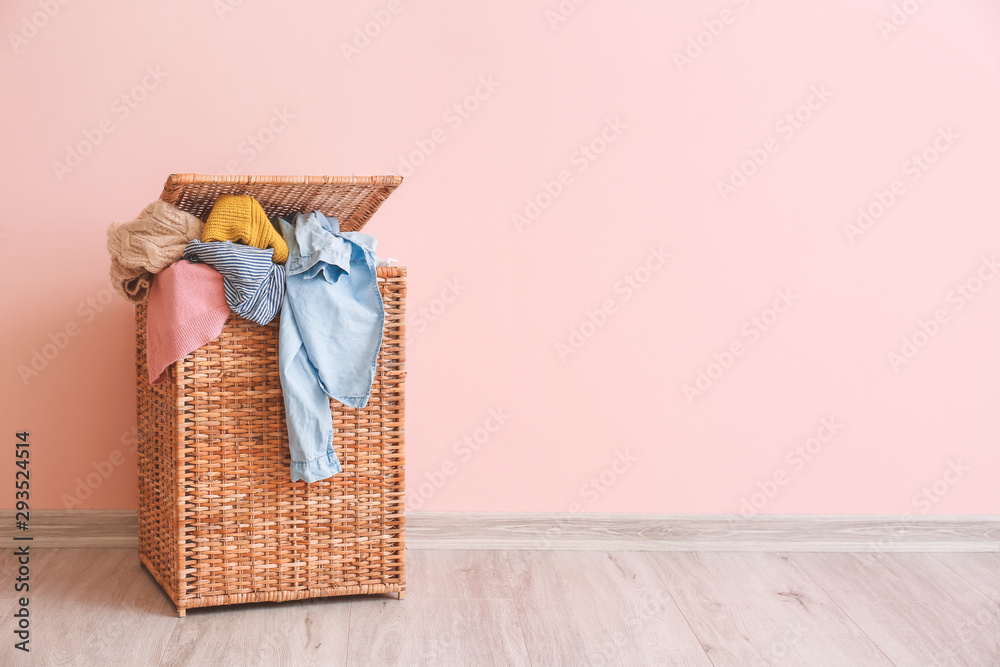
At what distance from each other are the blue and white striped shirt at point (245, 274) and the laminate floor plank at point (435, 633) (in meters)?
0.60

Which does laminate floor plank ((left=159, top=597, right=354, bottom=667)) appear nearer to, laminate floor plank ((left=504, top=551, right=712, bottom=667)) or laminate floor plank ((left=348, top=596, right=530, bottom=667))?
laminate floor plank ((left=348, top=596, right=530, bottom=667))

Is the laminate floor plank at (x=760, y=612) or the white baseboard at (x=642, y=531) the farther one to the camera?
the white baseboard at (x=642, y=531)

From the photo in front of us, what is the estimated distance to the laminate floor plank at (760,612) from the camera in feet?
4.50

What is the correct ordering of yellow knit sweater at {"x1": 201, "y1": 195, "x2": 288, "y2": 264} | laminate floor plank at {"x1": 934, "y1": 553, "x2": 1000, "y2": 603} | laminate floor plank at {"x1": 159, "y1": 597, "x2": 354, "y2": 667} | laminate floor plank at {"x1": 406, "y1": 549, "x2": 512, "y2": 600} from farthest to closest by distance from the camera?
laminate floor plank at {"x1": 934, "y1": 553, "x2": 1000, "y2": 603}
laminate floor plank at {"x1": 406, "y1": 549, "x2": 512, "y2": 600}
yellow knit sweater at {"x1": 201, "y1": 195, "x2": 288, "y2": 264}
laminate floor plank at {"x1": 159, "y1": 597, "x2": 354, "y2": 667}

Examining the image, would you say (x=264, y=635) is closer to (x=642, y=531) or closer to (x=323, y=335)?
(x=323, y=335)

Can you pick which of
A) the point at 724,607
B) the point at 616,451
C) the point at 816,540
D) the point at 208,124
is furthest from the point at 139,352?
the point at 816,540

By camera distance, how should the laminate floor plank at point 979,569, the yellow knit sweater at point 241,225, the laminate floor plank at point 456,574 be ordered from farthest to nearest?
the laminate floor plank at point 979,569, the laminate floor plank at point 456,574, the yellow knit sweater at point 241,225

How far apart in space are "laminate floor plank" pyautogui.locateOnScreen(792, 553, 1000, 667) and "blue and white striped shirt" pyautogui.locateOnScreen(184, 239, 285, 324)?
129 cm

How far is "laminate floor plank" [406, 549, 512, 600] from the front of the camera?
1.59 m

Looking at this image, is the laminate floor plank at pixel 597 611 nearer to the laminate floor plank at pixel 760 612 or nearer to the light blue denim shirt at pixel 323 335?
the laminate floor plank at pixel 760 612

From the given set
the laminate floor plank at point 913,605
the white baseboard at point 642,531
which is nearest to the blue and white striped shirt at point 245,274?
the white baseboard at point 642,531

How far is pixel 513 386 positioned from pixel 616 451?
0.30 meters

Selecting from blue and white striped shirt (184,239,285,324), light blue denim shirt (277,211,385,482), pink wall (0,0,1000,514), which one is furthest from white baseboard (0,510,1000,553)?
blue and white striped shirt (184,239,285,324)

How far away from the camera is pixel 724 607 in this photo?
5.12 feet
